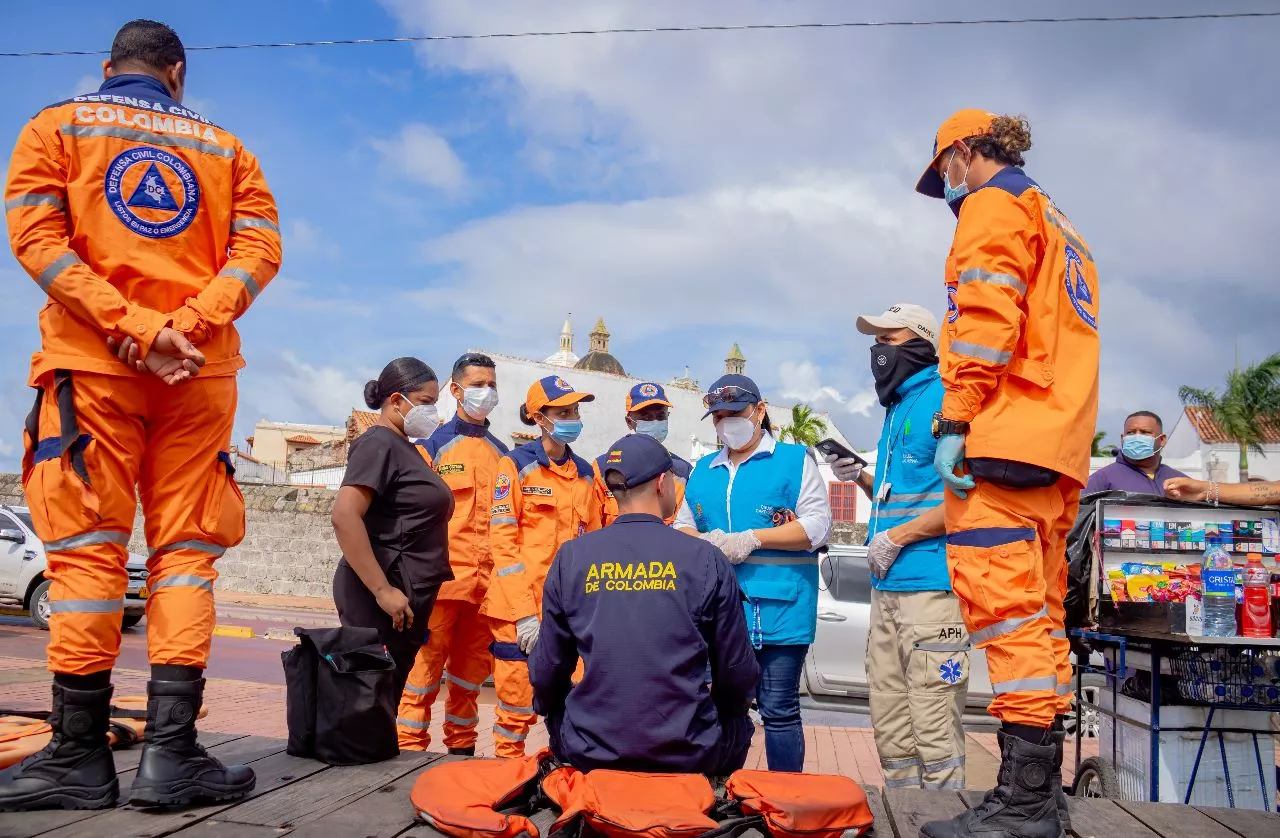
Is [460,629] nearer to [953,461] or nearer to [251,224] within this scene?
[251,224]

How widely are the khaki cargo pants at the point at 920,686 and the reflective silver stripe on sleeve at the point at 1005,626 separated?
885mm

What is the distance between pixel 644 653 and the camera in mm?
3219

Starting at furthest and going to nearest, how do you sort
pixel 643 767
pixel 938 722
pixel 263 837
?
pixel 938 722 → pixel 643 767 → pixel 263 837

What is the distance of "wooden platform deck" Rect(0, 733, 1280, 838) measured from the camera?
118 inches

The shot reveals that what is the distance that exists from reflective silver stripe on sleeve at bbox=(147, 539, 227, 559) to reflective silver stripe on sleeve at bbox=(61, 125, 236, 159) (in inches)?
52.4

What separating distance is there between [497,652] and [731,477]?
63.1 inches

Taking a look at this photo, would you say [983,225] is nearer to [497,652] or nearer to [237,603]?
[497,652]

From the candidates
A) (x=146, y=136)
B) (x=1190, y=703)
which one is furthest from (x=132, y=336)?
(x=1190, y=703)

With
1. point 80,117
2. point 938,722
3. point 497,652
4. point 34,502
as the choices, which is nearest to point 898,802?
point 938,722

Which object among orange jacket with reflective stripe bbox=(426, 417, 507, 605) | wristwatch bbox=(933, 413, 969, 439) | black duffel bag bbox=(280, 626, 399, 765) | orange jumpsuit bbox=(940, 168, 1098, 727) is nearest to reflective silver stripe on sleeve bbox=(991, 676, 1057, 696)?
orange jumpsuit bbox=(940, 168, 1098, 727)

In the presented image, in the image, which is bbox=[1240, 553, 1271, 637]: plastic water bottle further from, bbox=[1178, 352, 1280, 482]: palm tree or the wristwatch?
bbox=[1178, 352, 1280, 482]: palm tree

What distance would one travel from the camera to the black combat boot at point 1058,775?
312 centimetres

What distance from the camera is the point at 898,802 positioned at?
11.5ft

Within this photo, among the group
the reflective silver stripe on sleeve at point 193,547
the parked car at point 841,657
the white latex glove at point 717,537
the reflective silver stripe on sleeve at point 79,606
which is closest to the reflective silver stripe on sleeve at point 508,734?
the white latex glove at point 717,537
